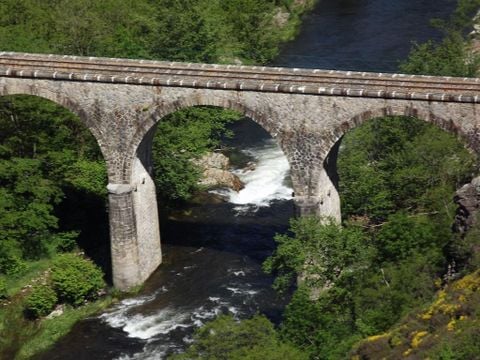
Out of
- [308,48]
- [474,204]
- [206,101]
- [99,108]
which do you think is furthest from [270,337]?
[308,48]

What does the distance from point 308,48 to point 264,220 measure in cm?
3180

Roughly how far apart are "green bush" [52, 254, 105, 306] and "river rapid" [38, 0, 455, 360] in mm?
1660

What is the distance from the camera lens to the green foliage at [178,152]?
215 feet

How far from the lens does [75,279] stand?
2295 inches

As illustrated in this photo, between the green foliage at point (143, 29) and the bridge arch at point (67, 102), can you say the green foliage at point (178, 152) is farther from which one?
the green foliage at point (143, 29)

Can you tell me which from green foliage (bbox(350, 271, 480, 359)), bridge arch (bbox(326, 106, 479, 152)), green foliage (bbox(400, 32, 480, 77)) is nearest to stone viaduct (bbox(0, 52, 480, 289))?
bridge arch (bbox(326, 106, 479, 152))

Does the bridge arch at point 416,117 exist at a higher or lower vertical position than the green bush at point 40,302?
higher

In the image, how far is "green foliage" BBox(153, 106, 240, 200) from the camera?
6544 centimetres

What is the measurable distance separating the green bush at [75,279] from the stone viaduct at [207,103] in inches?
59.8

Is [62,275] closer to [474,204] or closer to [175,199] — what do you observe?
[175,199]

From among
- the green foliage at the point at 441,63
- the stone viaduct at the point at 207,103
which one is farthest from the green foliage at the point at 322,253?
the green foliage at the point at 441,63

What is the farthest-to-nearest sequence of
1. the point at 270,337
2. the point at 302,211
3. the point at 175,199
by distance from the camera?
the point at 175,199 < the point at 302,211 < the point at 270,337

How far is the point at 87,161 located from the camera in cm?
6519

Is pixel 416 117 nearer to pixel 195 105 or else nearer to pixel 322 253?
pixel 322 253
